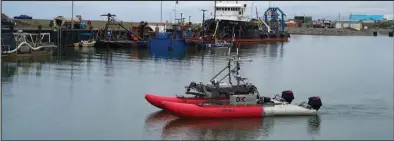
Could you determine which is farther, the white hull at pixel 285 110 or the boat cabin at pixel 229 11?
the boat cabin at pixel 229 11

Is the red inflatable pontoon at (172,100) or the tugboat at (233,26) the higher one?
the tugboat at (233,26)

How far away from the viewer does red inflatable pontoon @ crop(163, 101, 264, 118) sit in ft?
60.1

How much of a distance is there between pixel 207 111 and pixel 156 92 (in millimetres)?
7538

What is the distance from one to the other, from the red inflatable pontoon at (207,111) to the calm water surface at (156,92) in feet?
0.76

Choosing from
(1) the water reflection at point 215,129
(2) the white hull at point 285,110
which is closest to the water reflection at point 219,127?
(1) the water reflection at point 215,129

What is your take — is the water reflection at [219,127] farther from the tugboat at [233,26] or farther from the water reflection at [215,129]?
the tugboat at [233,26]

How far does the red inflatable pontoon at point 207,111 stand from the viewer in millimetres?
18312

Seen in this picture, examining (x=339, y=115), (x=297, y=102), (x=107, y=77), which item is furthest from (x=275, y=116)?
(x=107, y=77)

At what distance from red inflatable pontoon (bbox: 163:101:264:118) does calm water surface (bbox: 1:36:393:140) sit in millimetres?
231

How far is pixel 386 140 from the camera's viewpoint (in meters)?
17.6

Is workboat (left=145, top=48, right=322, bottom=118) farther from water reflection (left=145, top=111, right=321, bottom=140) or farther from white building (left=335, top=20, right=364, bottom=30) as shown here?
white building (left=335, top=20, right=364, bottom=30)

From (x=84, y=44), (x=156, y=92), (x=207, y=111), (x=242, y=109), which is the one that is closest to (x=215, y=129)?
(x=207, y=111)

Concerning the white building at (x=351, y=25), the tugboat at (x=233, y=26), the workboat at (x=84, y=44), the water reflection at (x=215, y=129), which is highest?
the white building at (x=351, y=25)

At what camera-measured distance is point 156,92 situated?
83.8 feet
